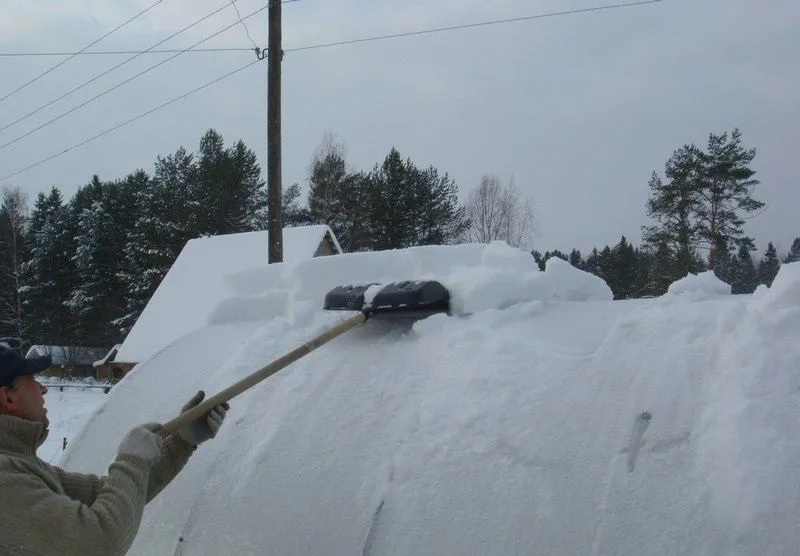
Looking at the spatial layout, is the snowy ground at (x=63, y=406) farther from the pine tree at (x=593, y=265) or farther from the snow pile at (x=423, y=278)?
the pine tree at (x=593, y=265)

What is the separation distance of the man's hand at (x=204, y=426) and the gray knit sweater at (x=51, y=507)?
46 cm

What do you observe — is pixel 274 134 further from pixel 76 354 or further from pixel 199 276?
pixel 76 354

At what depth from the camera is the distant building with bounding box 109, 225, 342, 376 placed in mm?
21906

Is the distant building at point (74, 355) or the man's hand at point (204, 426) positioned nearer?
the man's hand at point (204, 426)

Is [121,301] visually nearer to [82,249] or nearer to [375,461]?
[82,249]

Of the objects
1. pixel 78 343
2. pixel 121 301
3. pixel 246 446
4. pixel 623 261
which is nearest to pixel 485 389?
pixel 246 446

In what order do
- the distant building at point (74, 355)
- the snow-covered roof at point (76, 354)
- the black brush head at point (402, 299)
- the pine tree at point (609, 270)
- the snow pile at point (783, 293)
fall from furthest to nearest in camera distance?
the snow-covered roof at point (76, 354) < the distant building at point (74, 355) < the pine tree at point (609, 270) < the black brush head at point (402, 299) < the snow pile at point (783, 293)

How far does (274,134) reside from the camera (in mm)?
10914

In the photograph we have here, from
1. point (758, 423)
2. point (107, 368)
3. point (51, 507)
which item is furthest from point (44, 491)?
point (107, 368)

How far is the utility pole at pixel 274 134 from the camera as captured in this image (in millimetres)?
10719

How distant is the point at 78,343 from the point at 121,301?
15.3ft

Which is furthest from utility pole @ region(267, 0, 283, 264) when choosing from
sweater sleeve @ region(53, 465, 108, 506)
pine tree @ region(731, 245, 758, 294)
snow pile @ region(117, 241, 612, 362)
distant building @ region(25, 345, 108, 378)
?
distant building @ region(25, 345, 108, 378)

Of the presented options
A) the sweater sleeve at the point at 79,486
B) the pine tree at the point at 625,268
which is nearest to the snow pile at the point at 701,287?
the sweater sleeve at the point at 79,486

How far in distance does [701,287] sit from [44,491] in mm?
2164
